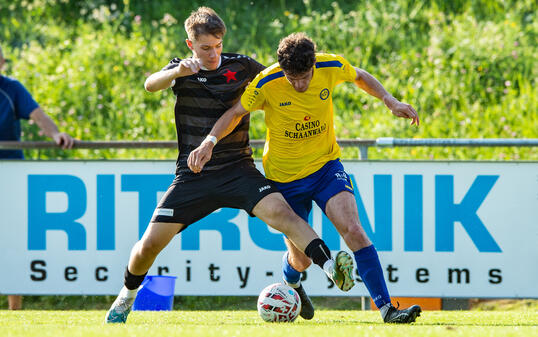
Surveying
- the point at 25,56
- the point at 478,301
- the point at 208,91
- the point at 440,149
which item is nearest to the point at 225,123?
the point at 208,91

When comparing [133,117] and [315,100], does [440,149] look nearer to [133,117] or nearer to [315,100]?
[133,117]

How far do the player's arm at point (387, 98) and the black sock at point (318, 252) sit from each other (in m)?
1.03

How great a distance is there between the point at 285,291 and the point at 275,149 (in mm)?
1018

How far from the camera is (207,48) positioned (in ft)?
19.2

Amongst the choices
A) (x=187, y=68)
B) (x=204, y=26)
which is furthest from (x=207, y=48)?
(x=187, y=68)

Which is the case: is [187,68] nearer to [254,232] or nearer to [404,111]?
[404,111]

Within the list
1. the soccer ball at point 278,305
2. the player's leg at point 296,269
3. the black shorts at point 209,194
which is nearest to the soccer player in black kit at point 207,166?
the black shorts at point 209,194

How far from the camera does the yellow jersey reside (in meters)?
5.85

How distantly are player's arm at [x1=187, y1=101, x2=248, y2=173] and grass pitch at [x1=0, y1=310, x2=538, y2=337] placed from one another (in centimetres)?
106

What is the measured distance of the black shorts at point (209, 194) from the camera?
5926mm

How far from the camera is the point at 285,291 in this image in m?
6.03

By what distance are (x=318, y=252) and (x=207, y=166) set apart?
109 centimetres

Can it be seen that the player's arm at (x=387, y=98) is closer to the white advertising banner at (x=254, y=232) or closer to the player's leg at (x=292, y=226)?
the player's leg at (x=292, y=226)

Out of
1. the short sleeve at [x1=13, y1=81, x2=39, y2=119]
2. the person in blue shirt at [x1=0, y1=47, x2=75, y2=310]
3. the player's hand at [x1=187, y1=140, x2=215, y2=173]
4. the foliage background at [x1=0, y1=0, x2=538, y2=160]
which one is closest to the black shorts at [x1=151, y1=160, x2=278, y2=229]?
the player's hand at [x1=187, y1=140, x2=215, y2=173]
